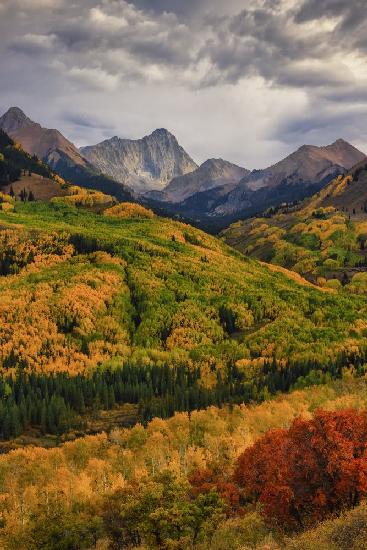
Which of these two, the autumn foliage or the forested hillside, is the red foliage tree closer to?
the forested hillside

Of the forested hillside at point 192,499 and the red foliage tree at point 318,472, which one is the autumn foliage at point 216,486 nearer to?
the forested hillside at point 192,499

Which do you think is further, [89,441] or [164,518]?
[89,441]

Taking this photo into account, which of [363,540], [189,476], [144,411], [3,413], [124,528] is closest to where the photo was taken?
[363,540]

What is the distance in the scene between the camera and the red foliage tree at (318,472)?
84250 mm

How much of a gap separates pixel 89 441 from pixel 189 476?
176 ft

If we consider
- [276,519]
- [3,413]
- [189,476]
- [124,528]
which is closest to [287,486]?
[276,519]

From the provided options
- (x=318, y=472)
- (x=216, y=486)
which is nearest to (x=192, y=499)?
(x=216, y=486)

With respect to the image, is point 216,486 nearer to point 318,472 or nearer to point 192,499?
point 192,499

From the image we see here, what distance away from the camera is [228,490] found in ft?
346

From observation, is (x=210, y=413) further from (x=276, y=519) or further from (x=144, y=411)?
(x=276, y=519)

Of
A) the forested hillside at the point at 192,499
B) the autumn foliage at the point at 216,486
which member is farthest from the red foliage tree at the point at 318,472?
the autumn foliage at the point at 216,486

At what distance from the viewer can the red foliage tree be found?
8425 centimetres

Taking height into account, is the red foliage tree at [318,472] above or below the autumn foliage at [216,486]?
above

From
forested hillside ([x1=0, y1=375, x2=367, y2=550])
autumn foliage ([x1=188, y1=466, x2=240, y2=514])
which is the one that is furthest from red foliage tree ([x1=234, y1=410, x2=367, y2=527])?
autumn foliage ([x1=188, y1=466, x2=240, y2=514])
